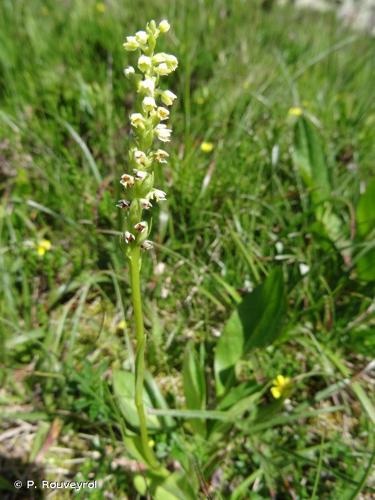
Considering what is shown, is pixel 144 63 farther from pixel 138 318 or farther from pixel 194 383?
pixel 194 383

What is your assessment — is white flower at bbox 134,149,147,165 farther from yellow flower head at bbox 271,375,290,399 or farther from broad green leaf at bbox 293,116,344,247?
broad green leaf at bbox 293,116,344,247

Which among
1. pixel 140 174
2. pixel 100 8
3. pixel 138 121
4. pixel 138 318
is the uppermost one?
pixel 100 8

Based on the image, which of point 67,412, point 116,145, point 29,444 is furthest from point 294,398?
point 116,145

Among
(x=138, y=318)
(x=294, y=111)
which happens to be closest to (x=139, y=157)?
(x=138, y=318)

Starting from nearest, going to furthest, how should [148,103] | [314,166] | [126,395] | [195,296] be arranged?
[148,103]
[126,395]
[195,296]
[314,166]

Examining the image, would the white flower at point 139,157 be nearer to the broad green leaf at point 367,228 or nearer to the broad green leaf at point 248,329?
the broad green leaf at point 248,329

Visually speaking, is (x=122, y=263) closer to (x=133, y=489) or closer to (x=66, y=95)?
(x=133, y=489)
